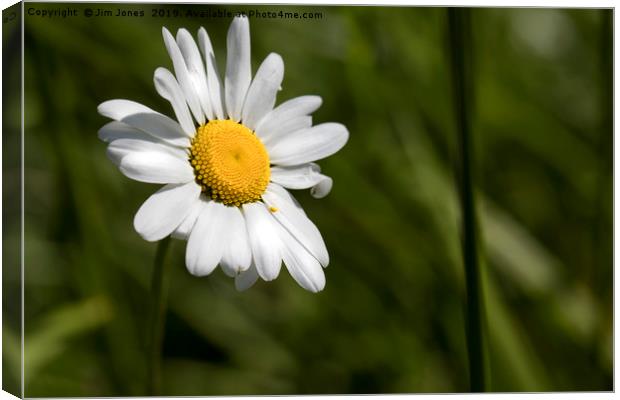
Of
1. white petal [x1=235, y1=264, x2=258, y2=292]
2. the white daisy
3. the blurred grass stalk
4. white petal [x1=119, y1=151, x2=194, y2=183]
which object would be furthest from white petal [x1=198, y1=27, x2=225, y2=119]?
the blurred grass stalk

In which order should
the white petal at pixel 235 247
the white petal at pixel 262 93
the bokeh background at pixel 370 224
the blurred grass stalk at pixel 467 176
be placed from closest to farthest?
1. the blurred grass stalk at pixel 467 176
2. the white petal at pixel 235 247
3. the white petal at pixel 262 93
4. the bokeh background at pixel 370 224

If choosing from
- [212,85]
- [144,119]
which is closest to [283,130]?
[212,85]

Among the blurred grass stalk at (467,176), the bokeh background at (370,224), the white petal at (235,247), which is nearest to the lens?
the blurred grass stalk at (467,176)

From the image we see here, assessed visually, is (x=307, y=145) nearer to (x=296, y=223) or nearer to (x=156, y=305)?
(x=296, y=223)

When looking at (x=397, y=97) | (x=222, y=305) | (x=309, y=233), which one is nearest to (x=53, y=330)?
(x=222, y=305)

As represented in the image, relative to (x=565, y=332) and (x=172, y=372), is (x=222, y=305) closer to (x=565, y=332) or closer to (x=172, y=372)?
(x=172, y=372)

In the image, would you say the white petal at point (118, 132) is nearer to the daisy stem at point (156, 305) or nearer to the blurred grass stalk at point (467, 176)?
the daisy stem at point (156, 305)

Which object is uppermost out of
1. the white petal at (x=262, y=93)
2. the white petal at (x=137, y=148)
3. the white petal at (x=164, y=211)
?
the white petal at (x=262, y=93)

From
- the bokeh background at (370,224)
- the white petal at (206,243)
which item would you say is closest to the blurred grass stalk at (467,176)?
the white petal at (206,243)
